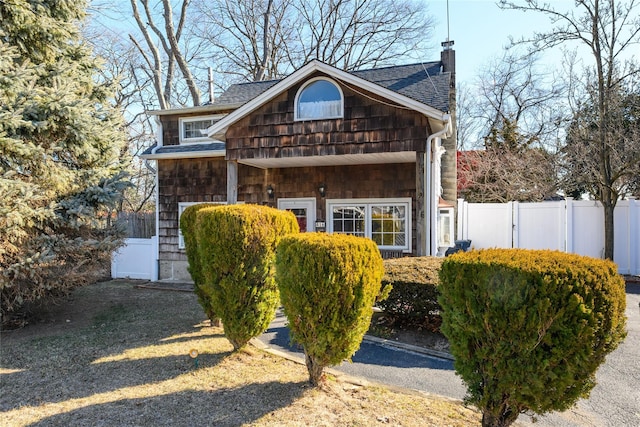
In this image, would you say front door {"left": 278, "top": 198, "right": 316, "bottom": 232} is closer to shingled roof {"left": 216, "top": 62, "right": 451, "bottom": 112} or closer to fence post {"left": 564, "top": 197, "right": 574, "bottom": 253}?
shingled roof {"left": 216, "top": 62, "right": 451, "bottom": 112}

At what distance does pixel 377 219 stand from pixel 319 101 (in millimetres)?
3322

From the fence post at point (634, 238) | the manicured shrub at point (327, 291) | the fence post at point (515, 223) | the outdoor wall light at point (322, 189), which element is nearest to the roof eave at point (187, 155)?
the outdoor wall light at point (322, 189)

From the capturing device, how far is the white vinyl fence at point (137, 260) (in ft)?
37.2

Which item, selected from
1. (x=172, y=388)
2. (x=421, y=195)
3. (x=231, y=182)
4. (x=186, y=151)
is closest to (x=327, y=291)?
(x=172, y=388)

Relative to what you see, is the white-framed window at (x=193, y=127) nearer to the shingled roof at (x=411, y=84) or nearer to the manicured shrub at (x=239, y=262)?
the shingled roof at (x=411, y=84)

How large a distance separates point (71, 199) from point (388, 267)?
5.47m

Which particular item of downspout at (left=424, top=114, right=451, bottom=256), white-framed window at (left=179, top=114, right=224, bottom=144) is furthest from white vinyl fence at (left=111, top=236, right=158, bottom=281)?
downspout at (left=424, top=114, right=451, bottom=256)

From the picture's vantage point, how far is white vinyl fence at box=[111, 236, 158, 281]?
1133 centimetres

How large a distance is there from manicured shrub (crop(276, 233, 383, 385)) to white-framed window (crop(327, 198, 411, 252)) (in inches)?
236

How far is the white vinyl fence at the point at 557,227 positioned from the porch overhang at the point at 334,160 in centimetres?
618

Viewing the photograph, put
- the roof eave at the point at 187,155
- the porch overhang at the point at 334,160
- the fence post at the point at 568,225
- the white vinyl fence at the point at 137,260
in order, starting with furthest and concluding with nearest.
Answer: the fence post at the point at 568,225 < the white vinyl fence at the point at 137,260 < the roof eave at the point at 187,155 < the porch overhang at the point at 334,160

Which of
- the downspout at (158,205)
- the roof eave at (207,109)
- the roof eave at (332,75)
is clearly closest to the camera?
the roof eave at (332,75)

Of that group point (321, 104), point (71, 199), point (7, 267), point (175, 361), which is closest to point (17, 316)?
point (7, 267)

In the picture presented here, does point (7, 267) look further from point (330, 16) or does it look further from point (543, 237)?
point (330, 16)
